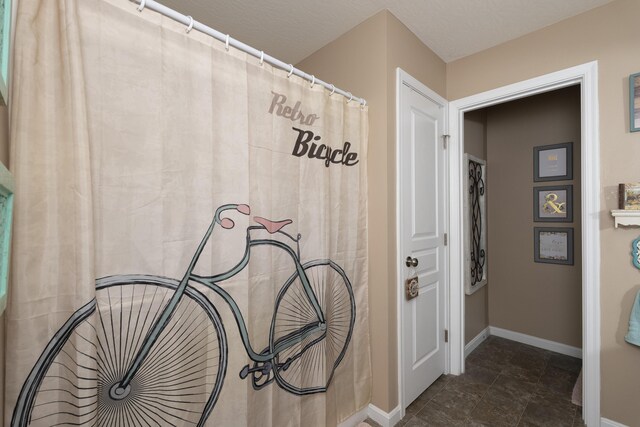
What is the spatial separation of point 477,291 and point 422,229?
4.41ft

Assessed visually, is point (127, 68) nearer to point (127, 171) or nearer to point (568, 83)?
point (127, 171)

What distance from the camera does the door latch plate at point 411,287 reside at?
6.01 feet

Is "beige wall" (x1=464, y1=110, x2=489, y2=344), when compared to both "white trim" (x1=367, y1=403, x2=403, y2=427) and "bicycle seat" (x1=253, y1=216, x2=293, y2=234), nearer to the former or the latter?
"white trim" (x1=367, y1=403, x2=403, y2=427)

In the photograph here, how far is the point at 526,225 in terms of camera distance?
281 centimetres

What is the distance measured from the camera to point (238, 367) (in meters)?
1.18

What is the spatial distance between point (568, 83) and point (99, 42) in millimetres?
2445

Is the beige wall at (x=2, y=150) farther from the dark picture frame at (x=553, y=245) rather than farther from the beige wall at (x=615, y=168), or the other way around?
the dark picture frame at (x=553, y=245)

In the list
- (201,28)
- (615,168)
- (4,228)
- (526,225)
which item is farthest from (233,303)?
(526,225)

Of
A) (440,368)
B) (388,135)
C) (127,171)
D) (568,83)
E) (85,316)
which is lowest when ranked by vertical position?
(440,368)

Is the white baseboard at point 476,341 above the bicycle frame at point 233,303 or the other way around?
the other way around

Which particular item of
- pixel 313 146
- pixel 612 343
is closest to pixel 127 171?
pixel 313 146

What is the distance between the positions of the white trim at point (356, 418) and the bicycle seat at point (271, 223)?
124 centimetres

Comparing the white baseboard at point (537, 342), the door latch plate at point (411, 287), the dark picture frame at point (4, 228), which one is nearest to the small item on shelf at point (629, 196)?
the door latch plate at point (411, 287)

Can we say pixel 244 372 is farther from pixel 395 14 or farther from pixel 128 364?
pixel 395 14
